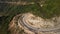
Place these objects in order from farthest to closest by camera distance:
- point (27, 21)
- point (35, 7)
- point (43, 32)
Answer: point (35, 7) → point (27, 21) → point (43, 32)

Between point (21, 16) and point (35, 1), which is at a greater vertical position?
point (35, 1)

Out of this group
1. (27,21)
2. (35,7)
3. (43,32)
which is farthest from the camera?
(35,7)

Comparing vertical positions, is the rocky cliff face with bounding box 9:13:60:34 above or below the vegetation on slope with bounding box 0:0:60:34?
below

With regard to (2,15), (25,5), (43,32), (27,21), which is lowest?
(43,32)

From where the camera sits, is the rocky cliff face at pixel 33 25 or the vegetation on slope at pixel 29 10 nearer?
the rocky cliff face at pixel 33 25

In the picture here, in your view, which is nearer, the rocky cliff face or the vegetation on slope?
the rocky cliff face

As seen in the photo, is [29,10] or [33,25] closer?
[33,25]

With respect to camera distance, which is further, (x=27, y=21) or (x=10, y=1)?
(x=10, y=1)

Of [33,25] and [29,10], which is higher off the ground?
[29,10]

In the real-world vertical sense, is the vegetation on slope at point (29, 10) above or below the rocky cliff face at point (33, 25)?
above

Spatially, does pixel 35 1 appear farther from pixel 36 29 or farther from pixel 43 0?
pixel 36 29

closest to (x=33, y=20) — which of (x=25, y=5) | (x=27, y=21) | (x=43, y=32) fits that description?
(x=27, y=21)
